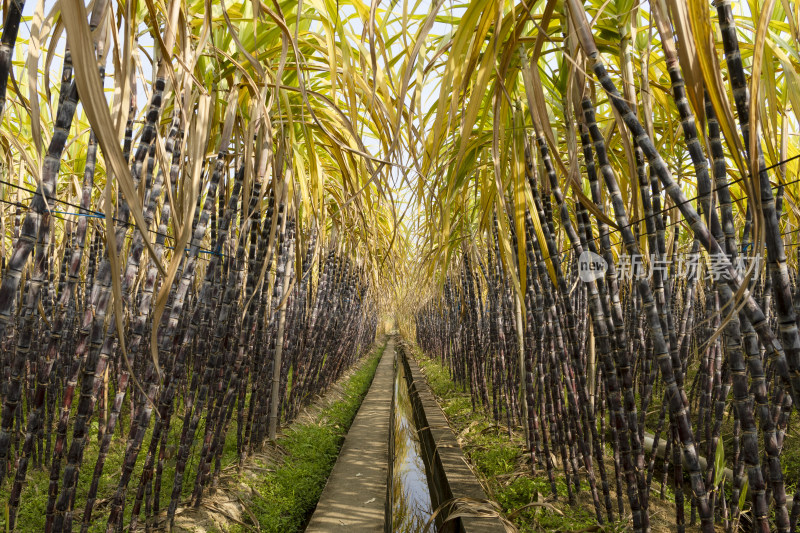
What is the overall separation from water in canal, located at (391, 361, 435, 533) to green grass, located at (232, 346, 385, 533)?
1.51ft

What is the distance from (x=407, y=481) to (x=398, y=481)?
0.06 metres

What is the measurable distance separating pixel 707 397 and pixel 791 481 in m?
1.43

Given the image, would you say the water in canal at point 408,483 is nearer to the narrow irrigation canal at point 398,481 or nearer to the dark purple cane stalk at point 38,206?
the narrow irrigation canal at point 398,481

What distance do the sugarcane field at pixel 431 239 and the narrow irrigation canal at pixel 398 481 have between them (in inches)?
1.0

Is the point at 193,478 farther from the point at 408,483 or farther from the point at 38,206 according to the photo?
the point at 38,206

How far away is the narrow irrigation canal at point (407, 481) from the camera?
2.46 metres

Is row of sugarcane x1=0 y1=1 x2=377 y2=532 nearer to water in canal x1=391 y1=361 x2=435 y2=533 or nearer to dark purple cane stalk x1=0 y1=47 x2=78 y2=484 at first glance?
dark purple cane stalk x1=0 y1=47 x2=78 y2=484

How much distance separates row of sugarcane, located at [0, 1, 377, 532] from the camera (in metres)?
1.08

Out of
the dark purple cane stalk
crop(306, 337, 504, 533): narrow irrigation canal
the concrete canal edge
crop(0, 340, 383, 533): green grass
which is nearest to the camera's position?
the dark purple cane stalk

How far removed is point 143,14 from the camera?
55.8 inches

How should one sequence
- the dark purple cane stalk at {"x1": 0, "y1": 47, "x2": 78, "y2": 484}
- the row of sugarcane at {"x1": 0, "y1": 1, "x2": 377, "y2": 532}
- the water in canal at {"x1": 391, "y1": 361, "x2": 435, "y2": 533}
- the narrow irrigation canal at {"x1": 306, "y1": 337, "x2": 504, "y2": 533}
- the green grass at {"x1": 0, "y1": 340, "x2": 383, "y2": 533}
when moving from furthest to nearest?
the water in canal at {"x1": 391, "y1": 361, "x2": 435, "y2": 533}
the narrow irrigation canal at {"x1": 306, "y1": 337, "x2": 504, "y2": 533}
the green grass at {"x1": 0, "y1": 340, "x2": 383, "y2": 533}
the row of sugarcane at {"x1": 0, "y1": 1, "x2": 377, "y2": 532}
the dark purple cane stalk at {"x1": 0, "y1": 47, "x2": 78, "y2": 484}

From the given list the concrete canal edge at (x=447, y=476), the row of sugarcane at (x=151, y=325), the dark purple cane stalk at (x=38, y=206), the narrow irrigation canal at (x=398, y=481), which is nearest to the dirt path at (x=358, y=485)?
the narrow irrigation canal at (x=398, y=481)

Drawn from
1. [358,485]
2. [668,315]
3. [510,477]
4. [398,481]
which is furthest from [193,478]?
[668,315]

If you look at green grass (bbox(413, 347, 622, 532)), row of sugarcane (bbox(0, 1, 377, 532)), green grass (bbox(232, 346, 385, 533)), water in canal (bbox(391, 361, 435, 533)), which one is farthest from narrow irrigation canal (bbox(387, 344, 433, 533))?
row of sugarcane (bbox(0, 1, 377, 532))
